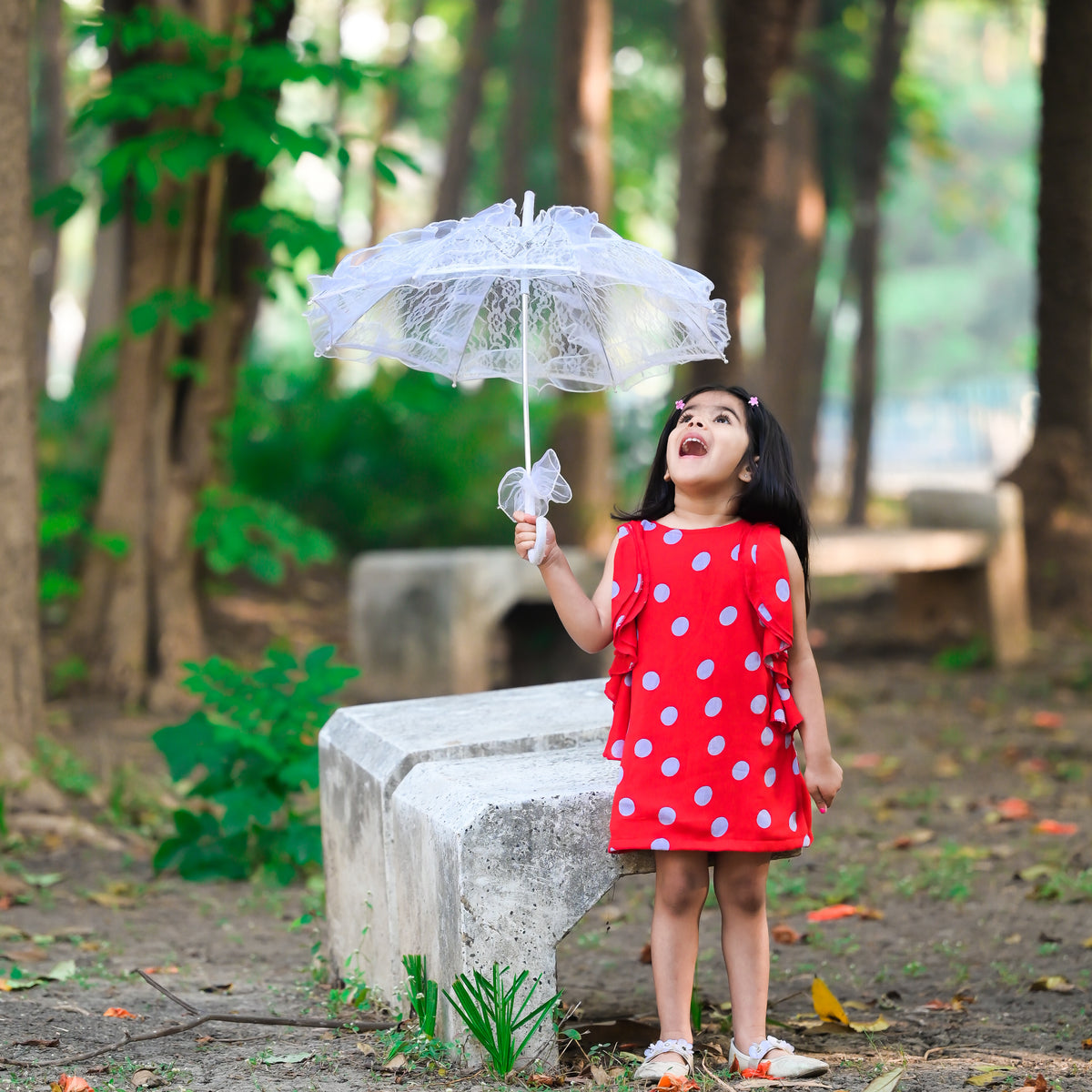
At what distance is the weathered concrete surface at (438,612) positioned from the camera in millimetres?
7918

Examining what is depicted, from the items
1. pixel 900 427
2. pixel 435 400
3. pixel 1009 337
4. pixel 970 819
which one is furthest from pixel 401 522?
pixel 1009 337

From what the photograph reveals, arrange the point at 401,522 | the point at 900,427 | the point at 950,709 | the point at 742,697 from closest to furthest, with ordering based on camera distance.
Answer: the point at 742,697 → the point at 950,709 → the point at 401,522 → the point at 900,427

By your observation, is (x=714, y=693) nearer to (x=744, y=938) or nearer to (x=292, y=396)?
(x=744, y=938)

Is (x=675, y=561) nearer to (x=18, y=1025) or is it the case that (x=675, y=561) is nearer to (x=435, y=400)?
(x=18, y=1025)

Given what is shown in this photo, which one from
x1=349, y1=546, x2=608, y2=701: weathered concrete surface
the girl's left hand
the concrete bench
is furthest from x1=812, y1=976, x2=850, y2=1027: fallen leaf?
the concrete bench

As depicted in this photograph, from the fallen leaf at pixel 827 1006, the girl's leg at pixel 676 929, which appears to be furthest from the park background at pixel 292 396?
the girl's leg at pixel 676 929

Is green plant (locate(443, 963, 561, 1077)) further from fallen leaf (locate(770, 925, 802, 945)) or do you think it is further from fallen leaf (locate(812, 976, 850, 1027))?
fallen leaf (locate(770, 925, 802, 945))

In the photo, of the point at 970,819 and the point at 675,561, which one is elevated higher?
the point at 675,561

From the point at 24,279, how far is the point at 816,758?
12.1ft

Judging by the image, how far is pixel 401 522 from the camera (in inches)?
415

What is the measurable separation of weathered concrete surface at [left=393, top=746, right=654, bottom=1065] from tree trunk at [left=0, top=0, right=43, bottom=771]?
263cm

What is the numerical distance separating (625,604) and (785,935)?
1.81 m

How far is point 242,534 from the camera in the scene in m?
7.00

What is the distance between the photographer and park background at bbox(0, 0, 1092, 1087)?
5.05m
